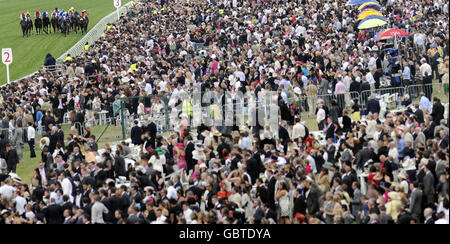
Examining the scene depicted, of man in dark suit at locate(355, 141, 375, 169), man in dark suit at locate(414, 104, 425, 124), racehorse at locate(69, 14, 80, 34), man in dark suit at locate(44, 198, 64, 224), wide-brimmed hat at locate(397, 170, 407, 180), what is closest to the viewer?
wide-brimmed hat at locate(397, 170, 407, 180)

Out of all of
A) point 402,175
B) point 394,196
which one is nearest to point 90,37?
point 402,175

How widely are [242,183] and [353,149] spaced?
123 inches

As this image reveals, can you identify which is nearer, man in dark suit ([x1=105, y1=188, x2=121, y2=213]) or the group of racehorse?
man in dark suit ([x1=105, y1=188, x2=121, y2=213])

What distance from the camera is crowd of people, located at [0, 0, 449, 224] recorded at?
56.8ft

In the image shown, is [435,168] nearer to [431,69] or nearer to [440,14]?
[431,69]

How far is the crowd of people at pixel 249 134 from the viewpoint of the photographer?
682 inches

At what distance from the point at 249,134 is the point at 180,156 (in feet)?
8.15

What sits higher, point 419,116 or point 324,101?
point 324,101

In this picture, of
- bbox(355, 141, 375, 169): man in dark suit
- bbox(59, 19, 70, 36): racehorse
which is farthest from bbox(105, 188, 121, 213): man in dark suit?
bbox(59, 19, 70, 36): racehorse

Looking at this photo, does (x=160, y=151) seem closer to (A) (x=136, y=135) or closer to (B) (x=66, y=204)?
(A) (x=136, y=135)

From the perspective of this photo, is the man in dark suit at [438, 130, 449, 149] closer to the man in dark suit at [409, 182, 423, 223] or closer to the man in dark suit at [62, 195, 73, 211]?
the man in dark suit at [409, 182, 423, 223]

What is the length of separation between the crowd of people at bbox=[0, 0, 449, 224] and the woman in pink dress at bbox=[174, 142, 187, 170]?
3 centimetres

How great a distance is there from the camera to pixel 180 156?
2189cm

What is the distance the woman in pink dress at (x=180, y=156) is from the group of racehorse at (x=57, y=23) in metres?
31.3
